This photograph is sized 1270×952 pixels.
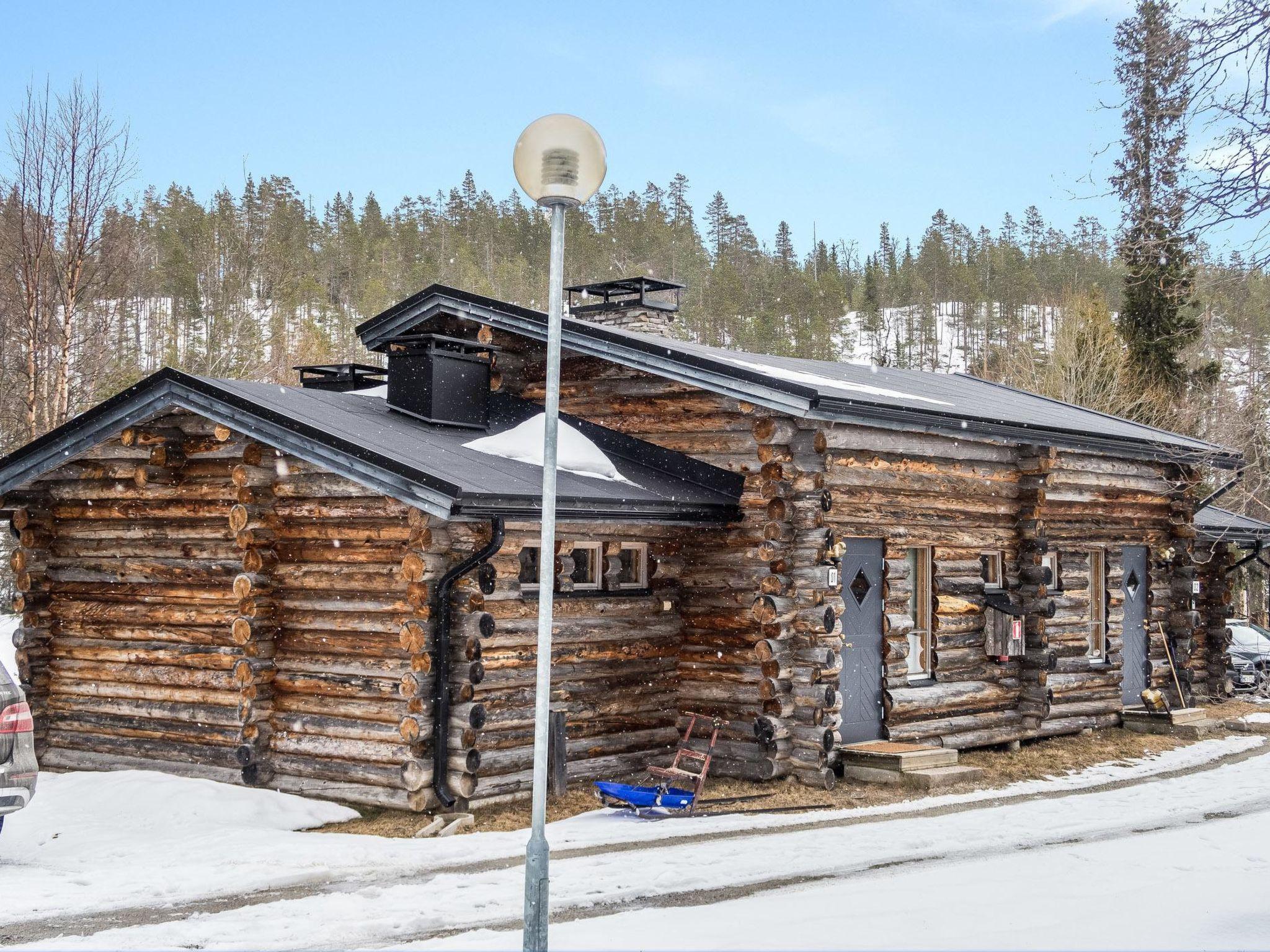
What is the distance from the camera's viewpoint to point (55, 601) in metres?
13.9

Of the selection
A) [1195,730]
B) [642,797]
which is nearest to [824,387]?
[642,797]

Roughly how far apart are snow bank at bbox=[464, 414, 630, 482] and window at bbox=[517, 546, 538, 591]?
3.12 feet

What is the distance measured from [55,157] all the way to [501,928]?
2271 cm

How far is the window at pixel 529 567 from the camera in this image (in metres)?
12.5

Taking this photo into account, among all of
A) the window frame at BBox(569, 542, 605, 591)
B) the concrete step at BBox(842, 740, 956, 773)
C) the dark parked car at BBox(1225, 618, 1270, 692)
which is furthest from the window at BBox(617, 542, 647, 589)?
the dark parked car at BBox(1225, 618, 1270, 692)

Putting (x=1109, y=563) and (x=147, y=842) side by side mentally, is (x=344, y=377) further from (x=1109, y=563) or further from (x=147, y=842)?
(x=1109, y=563)

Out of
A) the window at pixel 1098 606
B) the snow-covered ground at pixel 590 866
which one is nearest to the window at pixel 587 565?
the snow-covered ground at pixel 590 866

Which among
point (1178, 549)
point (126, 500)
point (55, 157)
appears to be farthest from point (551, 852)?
point (55, 157)

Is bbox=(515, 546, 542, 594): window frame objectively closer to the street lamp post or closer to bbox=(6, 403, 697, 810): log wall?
bbox=(6, 403, 697, 810): log wall

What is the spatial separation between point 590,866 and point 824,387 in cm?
668

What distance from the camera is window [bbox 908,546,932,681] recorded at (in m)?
15.6

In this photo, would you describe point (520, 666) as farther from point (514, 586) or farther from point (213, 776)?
point (213, 776)

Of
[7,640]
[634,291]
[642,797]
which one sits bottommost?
[642,797]

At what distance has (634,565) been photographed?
13914mm
